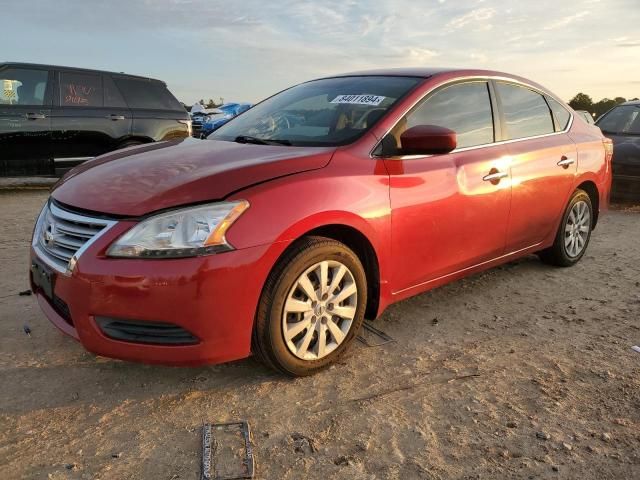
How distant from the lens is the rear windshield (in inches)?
319

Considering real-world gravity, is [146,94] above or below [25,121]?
above

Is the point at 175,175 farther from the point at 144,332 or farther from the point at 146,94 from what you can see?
the point at 146,94

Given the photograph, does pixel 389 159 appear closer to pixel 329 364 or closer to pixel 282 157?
pixel 282 157

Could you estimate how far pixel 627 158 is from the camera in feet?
25.2

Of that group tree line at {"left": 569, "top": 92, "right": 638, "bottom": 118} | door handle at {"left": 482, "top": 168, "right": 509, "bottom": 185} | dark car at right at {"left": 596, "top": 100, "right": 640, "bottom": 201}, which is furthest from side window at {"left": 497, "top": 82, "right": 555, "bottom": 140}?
tree line at {"left": 569, "top": 92, "right": 638, "bottom": 118}

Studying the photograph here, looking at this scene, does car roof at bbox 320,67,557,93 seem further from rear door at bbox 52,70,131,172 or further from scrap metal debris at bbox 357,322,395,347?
rear door at bbox 52,70,131,172

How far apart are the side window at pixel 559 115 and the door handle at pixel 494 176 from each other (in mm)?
1152

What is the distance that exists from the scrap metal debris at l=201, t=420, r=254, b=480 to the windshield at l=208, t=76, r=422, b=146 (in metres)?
1.55

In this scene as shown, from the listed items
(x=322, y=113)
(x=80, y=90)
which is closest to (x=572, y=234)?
(x=322, y=113)

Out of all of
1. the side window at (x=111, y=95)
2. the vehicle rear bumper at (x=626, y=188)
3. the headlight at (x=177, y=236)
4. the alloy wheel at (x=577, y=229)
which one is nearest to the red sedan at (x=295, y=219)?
the headlight at (x=177, y=236)

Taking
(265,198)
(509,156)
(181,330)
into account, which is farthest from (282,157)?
(509,156)

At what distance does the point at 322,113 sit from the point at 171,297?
5.53ft

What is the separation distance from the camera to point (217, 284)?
2.39 m

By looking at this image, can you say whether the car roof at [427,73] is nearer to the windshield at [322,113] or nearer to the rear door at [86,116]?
the windshield at [322,113]
